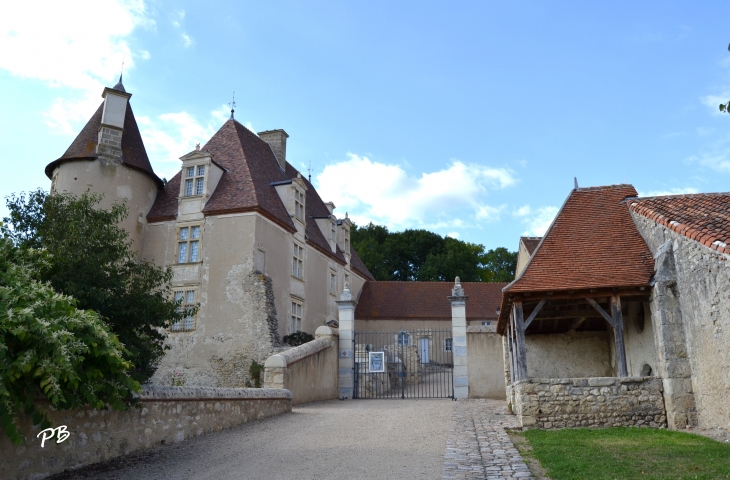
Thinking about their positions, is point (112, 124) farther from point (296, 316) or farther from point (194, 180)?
point (296, 316)

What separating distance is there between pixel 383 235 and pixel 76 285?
46.7 meters

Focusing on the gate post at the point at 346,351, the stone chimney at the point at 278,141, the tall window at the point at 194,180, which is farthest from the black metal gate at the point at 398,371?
the stone chimney at the point at 278,141

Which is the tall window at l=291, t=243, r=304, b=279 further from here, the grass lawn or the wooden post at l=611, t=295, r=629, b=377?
the grass lawn

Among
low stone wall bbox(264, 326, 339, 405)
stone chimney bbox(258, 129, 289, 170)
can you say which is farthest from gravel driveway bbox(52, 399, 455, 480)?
stone chimney bbox(258, 129, 289, 170)

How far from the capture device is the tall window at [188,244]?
878 inches

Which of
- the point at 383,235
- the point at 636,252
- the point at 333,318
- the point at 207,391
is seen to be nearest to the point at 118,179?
the point at 333,318

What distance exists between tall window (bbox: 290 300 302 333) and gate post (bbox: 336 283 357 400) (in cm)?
486

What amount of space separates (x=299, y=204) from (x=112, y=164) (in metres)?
7.78

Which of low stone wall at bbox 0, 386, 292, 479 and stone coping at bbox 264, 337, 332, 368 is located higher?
stone coping at bbox 264, 337, 332, 368

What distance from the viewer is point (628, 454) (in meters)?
7.46

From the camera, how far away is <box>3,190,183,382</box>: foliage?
853 centimetres

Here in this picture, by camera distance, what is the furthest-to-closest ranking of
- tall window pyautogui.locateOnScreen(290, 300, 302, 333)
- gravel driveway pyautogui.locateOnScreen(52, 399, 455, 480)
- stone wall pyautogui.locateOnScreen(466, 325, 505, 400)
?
tall window pyautogui.locateOnScreen(290, 300, 302, 333)
stone wall pyautogui.locateOnScreen(466, 325, 505, 400)
gravel driveway pyautogui.locateOnScreen(52, 399, 455, 480)

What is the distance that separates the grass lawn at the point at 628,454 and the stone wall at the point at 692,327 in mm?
789

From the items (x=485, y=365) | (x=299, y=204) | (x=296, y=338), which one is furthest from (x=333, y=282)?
(x=485, y=365)
